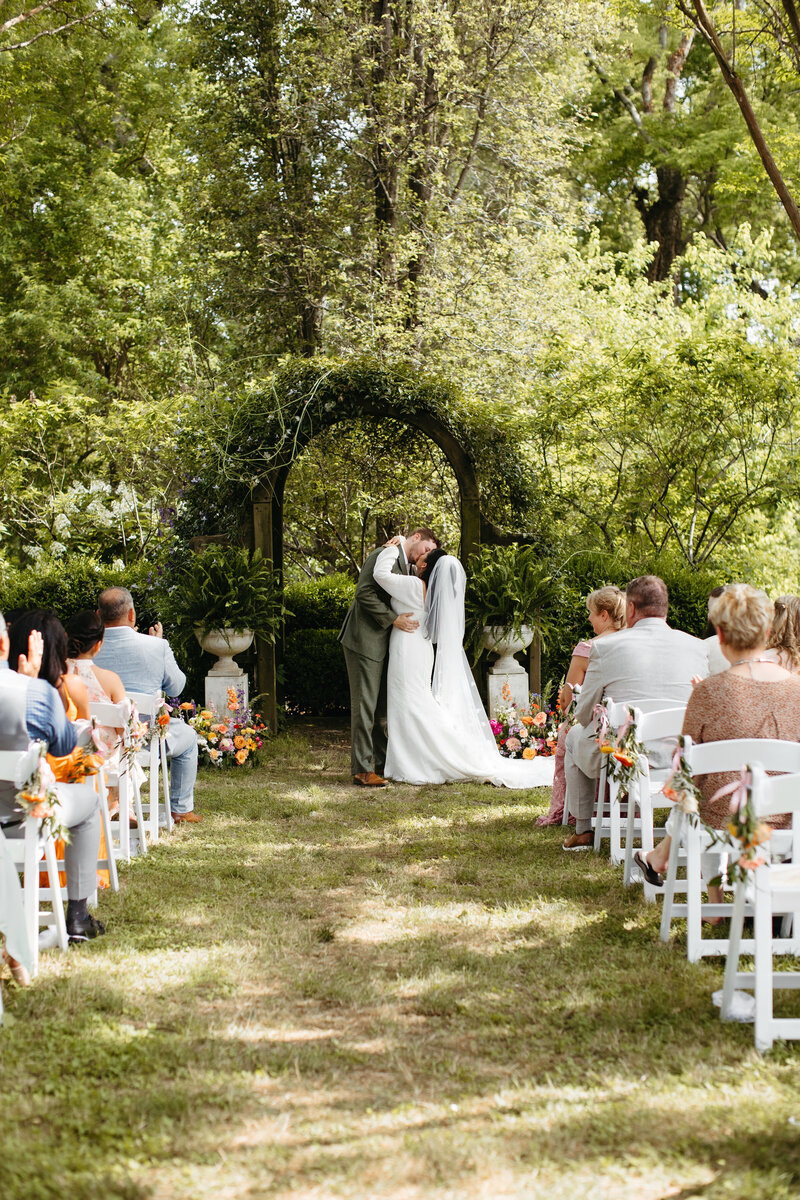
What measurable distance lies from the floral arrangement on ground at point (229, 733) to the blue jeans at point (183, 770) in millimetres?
1370

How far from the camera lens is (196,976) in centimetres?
386

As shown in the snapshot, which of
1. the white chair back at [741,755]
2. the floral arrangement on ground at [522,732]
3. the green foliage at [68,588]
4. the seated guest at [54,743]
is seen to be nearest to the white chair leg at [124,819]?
the seated guest at [54,743]

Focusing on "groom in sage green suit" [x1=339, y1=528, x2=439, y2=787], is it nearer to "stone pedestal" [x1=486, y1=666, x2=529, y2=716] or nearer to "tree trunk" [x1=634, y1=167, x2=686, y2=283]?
"stone pedestal" [x1=486, y1=666, x2=529, y2=716]

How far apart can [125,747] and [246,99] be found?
11310 millimetres

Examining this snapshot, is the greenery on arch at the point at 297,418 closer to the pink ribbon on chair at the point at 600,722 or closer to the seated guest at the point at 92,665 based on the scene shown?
the seated guest at the point at 92,665

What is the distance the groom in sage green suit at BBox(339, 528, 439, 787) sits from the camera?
25.9ft

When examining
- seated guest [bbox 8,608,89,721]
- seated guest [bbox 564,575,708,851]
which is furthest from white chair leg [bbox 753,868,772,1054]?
seated guest [bbox 8,608,89,721]

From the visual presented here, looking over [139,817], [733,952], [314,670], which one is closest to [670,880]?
[733,952]

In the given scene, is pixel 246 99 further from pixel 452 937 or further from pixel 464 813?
pixel 452 937

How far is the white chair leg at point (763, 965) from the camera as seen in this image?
122 inches

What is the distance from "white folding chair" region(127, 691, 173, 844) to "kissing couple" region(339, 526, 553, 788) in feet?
5.88

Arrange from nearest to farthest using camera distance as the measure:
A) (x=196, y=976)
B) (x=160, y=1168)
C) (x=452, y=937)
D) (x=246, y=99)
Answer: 1. (x=160, y=1168)
2. (x=196, y=976)
3. (x=452, y=937)
4. (x=246, y=99)

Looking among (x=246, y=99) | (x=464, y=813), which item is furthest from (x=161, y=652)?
(x=246, y=99)

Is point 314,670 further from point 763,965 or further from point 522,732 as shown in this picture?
point 763,965
